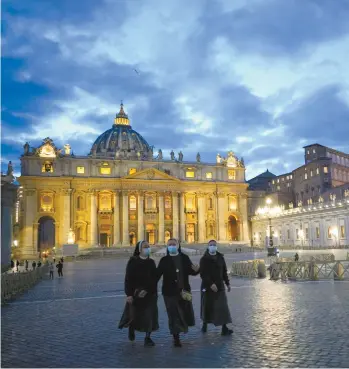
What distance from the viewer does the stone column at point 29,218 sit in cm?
7131

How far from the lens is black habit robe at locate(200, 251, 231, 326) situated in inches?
338

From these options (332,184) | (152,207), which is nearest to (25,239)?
(152,207)

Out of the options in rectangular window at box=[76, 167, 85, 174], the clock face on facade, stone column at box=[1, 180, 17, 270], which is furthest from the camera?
rectangular window at box=[76, 167, 85, 174]

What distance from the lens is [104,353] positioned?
285 inches

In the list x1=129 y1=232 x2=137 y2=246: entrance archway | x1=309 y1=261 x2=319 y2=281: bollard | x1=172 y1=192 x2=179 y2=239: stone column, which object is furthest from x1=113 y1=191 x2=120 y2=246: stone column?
x1=309 y1=261 x2=319 y2=281: bollard

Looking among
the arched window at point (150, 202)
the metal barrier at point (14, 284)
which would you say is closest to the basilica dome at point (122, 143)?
the arched window at point (150, 202)

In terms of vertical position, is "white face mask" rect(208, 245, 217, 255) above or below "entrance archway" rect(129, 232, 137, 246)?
below

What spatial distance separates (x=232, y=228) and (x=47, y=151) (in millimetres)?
39942

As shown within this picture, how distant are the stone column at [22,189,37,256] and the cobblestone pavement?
6053 cm

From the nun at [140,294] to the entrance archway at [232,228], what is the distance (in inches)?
3137

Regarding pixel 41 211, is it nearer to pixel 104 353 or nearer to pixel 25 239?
pixel 25 239

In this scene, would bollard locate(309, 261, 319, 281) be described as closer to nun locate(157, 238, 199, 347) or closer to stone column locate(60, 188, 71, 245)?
nun locate(157, 238, 199, 347)

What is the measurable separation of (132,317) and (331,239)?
52520 mm

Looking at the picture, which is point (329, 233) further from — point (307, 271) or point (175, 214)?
point (307, 271)
